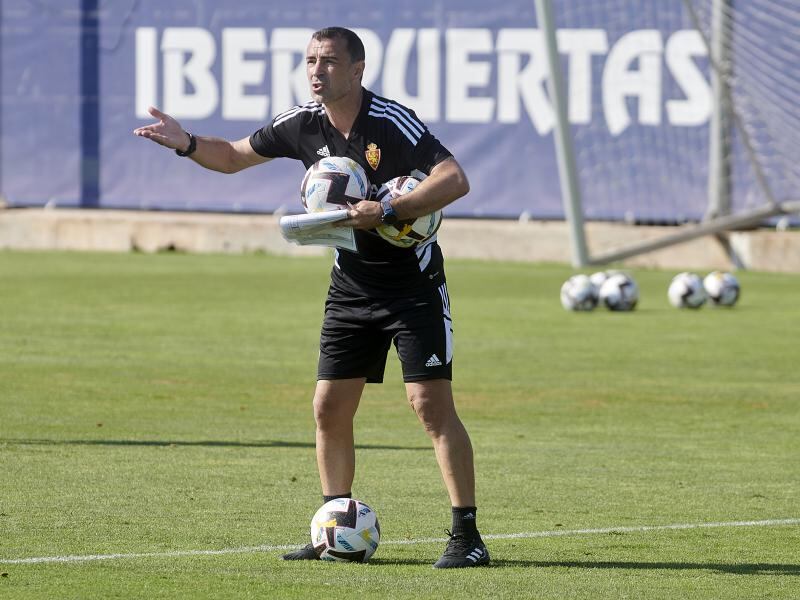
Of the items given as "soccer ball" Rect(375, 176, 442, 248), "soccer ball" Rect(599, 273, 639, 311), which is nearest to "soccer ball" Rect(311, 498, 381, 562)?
"soccer ball" Rect(375, 176, 442, 248)

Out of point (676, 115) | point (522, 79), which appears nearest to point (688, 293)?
point (676, 115)

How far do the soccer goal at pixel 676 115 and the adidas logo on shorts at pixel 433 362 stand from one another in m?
20.1

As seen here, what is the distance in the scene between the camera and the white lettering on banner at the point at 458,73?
31.0 metres

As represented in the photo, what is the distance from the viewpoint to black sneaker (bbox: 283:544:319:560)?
25.6 feet

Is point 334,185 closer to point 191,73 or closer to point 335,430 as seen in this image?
point 335,430

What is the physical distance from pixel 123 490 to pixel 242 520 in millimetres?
1065

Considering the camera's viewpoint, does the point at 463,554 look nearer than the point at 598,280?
Yes

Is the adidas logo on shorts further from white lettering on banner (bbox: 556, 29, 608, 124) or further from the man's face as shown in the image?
white lettering on banner (bbox: 556, 29, 608, 124)

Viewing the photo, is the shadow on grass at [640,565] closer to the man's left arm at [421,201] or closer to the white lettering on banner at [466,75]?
the man's left arm at [421,201]

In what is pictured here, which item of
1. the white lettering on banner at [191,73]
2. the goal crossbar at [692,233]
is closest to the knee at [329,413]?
the goal crossbar at [692,233]

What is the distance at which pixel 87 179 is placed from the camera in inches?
1406

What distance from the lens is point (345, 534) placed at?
25.4ft

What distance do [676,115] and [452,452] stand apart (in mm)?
23762

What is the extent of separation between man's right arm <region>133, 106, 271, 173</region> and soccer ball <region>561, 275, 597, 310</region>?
14650 millimetres
